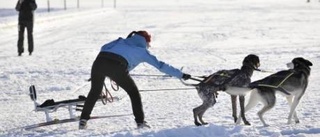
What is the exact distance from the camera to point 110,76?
5953 mm

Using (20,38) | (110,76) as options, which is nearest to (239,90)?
(110,76)

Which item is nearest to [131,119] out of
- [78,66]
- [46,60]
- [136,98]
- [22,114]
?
[136,98]

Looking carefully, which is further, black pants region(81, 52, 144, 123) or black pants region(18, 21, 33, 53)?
black pants region(18, 21, 33, 53)

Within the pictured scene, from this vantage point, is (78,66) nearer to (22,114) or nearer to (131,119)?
(22,114)

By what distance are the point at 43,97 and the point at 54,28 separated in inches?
561

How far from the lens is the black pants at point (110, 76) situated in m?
5.88

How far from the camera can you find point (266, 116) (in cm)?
696

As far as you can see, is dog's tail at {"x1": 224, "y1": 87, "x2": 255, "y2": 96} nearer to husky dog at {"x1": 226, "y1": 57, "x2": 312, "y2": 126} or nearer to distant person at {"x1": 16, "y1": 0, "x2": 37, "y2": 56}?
husky dog at {"x1": 226, "y1": 57, "x2": 312, "y2": 126}

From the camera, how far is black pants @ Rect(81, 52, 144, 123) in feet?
19.3

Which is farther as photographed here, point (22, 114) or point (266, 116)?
point (22, 114)

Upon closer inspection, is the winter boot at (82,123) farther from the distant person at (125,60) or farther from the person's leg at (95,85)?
the distant person at (125,60)

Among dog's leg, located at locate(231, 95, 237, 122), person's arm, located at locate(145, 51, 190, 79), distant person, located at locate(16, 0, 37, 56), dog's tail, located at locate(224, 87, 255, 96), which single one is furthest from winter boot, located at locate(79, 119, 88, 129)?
distant person, located at locate(16, 0, 37, 56)

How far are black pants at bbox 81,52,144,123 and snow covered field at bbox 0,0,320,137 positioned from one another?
0.96 feet

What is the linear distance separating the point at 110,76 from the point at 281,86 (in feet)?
6.81
